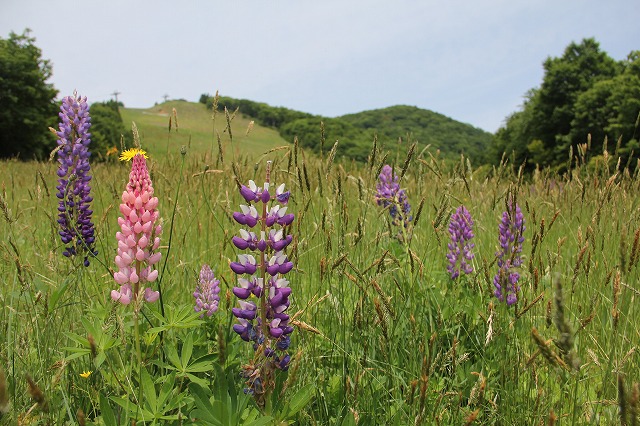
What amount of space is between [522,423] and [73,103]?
3070mm

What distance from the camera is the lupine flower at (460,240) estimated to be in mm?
3066

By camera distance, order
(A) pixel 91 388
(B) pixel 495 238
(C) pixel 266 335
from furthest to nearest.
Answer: (B) pixel 495 238 → (A) pixel 91 388 → (C) pixel 266 335

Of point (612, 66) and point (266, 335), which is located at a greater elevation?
point (612, 66)

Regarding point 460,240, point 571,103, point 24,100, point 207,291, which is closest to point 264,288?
point 207,291

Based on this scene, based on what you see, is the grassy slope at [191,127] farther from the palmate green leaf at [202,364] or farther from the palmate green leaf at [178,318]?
the palmate green leaf at [202,364]

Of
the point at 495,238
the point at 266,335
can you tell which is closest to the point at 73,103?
the point at 266,335

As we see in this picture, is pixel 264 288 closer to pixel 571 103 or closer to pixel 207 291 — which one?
pixel 207 291

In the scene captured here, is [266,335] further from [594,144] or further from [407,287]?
[594,144]

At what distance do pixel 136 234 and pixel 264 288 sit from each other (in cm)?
48

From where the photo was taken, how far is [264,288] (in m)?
1.48

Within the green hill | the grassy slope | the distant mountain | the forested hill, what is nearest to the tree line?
the grassy slope

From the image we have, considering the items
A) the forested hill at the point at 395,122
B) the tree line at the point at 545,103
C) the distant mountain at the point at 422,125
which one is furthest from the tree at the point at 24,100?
the distant mountain at the point at 422,125

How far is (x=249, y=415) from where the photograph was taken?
139 centimetres

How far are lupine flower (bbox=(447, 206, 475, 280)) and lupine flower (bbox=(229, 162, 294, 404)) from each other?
70.4 inches
